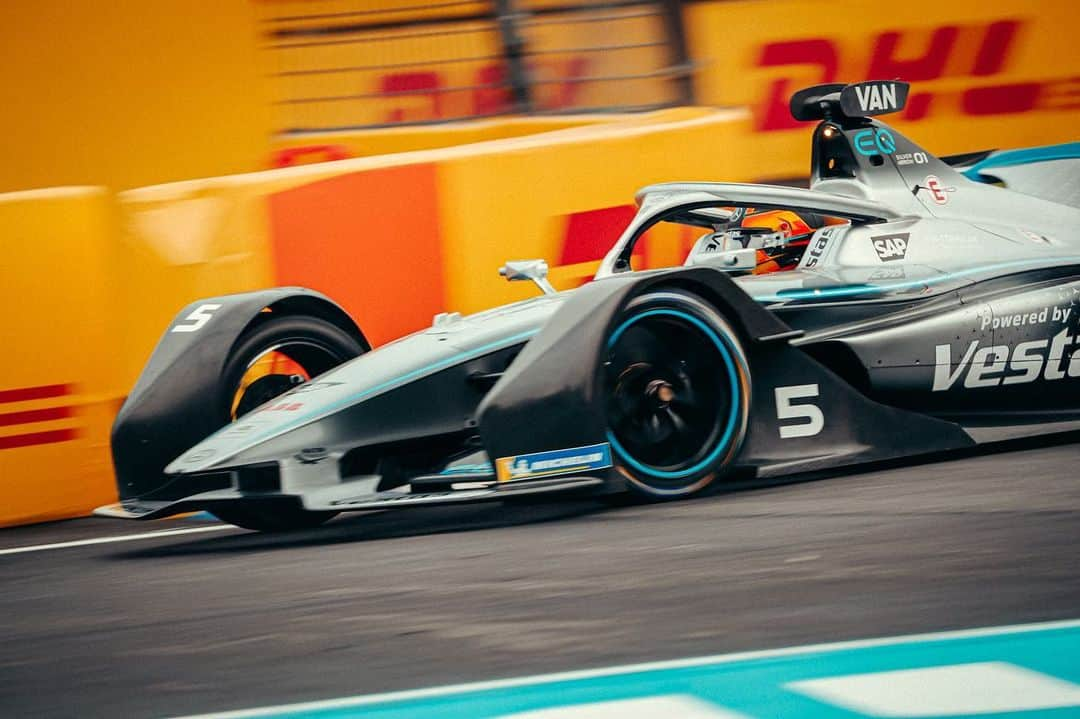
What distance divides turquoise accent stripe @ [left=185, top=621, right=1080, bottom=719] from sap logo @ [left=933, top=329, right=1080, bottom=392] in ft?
9.13

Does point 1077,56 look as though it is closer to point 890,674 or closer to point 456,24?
point 456,24

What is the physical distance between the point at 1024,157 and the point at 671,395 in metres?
3.00

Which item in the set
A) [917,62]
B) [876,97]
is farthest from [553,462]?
[917,62]

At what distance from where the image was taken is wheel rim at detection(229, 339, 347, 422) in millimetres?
6297

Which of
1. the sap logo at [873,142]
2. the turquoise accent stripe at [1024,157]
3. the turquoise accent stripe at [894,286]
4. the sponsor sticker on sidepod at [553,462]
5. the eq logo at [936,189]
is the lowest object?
the sponsor sticker on sidepod at [553,462]

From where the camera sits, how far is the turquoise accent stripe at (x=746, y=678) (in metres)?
3.16

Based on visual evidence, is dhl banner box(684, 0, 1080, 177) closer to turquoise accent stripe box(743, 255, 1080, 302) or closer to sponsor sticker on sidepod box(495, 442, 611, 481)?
turquoise accent stripe box(743, 255, 1080, 302)

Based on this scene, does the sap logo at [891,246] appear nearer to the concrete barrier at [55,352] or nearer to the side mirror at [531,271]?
the side mirror at [531,271]

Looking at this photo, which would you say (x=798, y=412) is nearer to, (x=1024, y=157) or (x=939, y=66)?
(x=1024, y=157)

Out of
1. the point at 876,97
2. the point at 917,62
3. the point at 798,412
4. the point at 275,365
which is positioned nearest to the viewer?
the point at 798,412

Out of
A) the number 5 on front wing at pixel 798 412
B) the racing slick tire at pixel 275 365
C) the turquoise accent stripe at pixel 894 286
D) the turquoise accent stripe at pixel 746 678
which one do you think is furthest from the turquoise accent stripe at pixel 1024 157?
the turquoise accent stripe at pixel 746 678

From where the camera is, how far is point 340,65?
458 inches

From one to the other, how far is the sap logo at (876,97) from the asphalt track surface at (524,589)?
1778mm

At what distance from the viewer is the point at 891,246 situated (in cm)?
656
